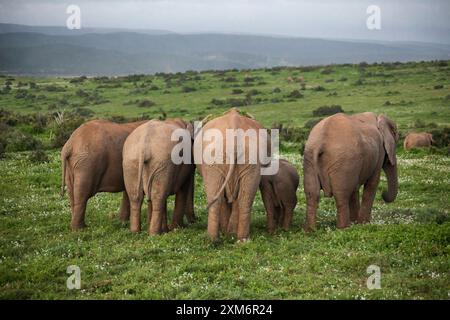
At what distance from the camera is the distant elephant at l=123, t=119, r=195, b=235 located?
1353 cm

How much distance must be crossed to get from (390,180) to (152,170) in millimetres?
6737

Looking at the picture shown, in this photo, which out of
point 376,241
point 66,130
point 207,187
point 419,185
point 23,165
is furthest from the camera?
point 66,130

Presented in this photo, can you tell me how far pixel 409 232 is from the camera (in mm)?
12570

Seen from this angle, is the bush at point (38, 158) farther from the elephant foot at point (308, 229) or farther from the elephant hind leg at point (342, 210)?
the elephant hind leg at point (342, 210)

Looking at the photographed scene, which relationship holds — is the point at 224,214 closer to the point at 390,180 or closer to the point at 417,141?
the point at 390,180

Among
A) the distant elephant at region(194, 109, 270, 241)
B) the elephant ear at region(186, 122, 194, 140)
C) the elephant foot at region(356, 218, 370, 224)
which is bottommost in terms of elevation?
the elephant foot at region(356, 218, 370, 224)

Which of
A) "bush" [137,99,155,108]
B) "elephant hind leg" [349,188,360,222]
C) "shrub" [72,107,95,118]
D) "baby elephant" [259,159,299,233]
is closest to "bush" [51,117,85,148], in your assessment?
"shrub" [72,107,95,118]

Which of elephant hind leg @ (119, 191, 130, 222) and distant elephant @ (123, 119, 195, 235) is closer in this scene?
distant elephant @ (123, 119, 195, 235)

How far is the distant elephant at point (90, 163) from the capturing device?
14.4 metres

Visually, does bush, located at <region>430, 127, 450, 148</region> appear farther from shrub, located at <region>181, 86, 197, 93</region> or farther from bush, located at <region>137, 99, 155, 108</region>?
shrub, located at <region>181, 86, 197, 93</region>

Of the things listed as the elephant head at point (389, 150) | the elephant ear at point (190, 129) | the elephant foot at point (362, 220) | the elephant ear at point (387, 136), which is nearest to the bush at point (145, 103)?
the elephant ear at point (190, 129)
